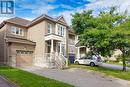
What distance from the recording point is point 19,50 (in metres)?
28.4

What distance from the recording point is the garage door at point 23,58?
1087 inches

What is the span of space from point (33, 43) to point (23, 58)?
3.36 meters

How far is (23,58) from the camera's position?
28.5m

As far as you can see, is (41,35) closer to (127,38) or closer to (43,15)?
(43,15)

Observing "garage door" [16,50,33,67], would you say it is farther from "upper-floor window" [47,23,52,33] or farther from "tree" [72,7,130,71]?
"tree" [72,7,130,71]

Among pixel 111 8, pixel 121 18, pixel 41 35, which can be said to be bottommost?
pixel 41 35

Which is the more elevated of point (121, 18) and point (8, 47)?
point (121, 18)

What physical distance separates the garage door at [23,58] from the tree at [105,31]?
337 inches

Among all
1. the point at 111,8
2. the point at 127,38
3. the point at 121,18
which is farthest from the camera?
the point at 111,8

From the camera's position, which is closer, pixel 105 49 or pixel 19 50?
pixel 105 49

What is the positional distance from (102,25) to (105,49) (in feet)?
11.0

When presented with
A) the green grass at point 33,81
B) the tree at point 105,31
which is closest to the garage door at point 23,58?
the tree at point 105,31

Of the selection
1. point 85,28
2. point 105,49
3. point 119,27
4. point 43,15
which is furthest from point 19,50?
point 119,27

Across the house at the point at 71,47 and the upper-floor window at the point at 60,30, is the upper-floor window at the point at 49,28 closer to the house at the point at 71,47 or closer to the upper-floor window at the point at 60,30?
the upper-floor window at the point at 60,30
